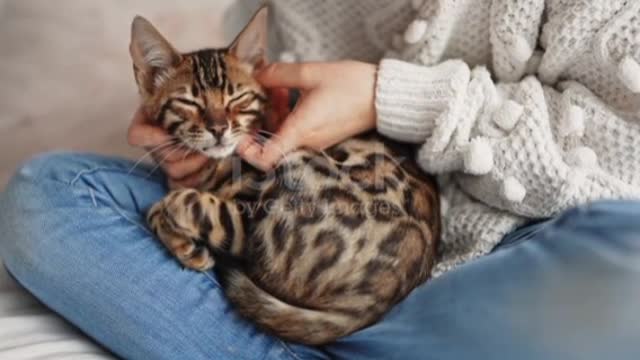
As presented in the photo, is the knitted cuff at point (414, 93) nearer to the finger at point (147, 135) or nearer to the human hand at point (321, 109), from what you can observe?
the human hand at point (321, 109)

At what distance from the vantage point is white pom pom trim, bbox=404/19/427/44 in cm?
105

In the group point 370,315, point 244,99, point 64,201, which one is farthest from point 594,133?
point 64,201

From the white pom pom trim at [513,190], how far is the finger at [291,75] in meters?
0.30

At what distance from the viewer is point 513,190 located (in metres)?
0.94

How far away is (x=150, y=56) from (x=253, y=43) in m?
0.15

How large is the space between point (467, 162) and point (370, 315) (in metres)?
0.24

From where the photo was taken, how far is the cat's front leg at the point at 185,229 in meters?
0.95

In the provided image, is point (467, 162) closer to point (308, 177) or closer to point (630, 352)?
point (308, 177)

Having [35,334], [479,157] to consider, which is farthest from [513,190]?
[35,334]

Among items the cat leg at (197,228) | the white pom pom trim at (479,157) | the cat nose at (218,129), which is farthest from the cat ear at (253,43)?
the white pom pom trim at (479,157)

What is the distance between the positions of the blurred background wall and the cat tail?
54 cm

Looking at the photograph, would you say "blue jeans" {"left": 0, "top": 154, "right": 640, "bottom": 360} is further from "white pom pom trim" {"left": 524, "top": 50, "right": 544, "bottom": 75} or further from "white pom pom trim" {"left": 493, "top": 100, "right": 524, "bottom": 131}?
"white pom pom trim" {"left": 524, "top": 50, "right": 544, "bottom": 75}

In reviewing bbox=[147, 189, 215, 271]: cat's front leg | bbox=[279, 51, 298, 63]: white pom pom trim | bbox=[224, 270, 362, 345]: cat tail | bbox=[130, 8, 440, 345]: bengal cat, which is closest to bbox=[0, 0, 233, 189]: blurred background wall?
bbox=[279, 51, 298, 63]: white pom pom trim

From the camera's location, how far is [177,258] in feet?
3.13
